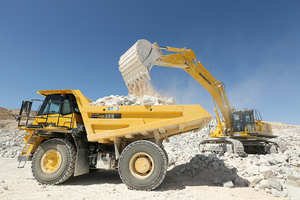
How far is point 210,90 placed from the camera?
903cm

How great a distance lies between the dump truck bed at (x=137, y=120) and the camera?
174 inches

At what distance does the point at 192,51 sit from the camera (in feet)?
26.2

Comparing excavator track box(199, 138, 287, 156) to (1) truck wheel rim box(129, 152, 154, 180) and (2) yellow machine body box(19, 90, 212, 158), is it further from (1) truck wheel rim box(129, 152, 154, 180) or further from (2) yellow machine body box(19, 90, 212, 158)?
(1) truck wheel rim box(129, 152, 154, 180)

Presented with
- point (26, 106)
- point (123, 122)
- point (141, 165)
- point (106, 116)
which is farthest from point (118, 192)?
point (26, 106)

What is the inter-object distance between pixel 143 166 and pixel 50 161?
8.47 feet

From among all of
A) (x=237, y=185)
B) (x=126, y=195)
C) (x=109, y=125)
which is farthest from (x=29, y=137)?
(x=237, y=185)

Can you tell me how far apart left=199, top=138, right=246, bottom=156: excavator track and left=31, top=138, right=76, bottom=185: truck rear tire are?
6.72m

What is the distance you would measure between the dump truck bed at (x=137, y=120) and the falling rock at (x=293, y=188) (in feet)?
6.77

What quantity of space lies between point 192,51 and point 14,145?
13946 mm

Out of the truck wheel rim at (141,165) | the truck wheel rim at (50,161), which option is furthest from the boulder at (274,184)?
the truck wheel rim at (50,161)

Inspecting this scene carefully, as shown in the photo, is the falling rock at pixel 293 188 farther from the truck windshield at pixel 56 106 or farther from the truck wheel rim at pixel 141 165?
the truck windshield at pixel 56 106

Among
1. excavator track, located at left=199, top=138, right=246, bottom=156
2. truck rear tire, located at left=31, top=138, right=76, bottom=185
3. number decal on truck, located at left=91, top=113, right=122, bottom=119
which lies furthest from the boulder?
truck rear tire, located at left=31, top=138, right=76, bottom=185

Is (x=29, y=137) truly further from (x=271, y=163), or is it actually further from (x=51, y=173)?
(x=271, y=163)

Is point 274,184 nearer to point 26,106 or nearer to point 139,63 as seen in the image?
point 139,63
